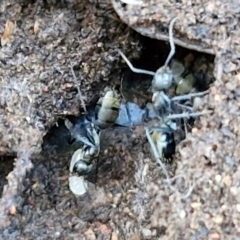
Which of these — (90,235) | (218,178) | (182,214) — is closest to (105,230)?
(90,235)

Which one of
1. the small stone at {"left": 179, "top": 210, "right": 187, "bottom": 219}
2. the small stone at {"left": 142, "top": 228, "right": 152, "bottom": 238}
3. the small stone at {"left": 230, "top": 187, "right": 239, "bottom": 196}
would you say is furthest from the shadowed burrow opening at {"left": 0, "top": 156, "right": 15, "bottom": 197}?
the small stone at {"left": 230, "top": 187, "right": 239, "bottom": 196}

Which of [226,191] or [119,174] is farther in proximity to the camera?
[119,174]

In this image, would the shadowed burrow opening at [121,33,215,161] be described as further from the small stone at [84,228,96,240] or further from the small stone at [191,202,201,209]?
the small stone at [84,228,96,240]

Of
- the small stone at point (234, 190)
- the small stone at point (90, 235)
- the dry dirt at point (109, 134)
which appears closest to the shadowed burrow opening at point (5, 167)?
the dry dirt at point (109, 134)

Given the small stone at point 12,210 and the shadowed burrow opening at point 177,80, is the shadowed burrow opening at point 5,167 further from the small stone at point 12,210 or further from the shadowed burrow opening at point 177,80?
the shadowed burrow opening at point 177,80

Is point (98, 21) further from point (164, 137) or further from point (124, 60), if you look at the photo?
point (164, 137)

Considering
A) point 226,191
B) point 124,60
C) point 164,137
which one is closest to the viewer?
point 226,191

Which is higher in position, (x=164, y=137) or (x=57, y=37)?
(x=57, y=37)

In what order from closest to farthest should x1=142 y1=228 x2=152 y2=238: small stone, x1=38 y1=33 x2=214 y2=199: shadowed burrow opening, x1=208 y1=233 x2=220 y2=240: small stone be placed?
x1=208 y1=233 x2=220 y2=240: small stone, x1=142 y1=228 x2=152 y2=238: small stone, x1=38 y1=33 x2=214 y2=199: shadowed burrow opening

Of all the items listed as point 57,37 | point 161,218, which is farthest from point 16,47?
point 161,218
